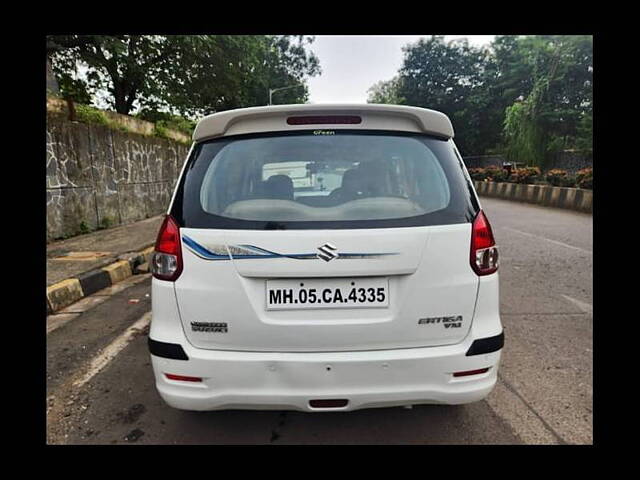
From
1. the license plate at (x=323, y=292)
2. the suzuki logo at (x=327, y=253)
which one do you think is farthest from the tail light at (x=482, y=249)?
the suzuki logo at (x=327, y=253)

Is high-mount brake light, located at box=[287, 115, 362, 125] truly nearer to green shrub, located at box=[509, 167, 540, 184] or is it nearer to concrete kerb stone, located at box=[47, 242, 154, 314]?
concrete kerb stone, located at box=[47, 242, 154, 314]

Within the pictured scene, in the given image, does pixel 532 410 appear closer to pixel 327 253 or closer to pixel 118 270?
pixel 327 253

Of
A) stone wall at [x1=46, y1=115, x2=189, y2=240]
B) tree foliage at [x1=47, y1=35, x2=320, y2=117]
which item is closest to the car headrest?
stone wall at [x1=46, y1=115, x2=189, y2=240]

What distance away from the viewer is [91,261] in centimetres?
574

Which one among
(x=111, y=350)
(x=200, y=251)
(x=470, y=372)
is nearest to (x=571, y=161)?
(x=470, y=372)

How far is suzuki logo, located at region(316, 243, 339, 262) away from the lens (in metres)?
1.73

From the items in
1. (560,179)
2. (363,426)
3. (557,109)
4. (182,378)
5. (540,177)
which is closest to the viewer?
(182,378)

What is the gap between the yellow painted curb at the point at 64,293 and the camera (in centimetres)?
433

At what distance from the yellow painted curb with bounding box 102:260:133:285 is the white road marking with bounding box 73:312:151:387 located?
172 cm

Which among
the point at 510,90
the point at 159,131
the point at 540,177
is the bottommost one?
the point at 540,177

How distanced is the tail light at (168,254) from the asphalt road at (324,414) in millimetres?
944

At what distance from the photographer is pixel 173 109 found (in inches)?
572

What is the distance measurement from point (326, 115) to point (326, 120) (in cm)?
2

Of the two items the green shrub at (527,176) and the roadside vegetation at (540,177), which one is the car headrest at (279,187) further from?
the green shrub at (527,176)
